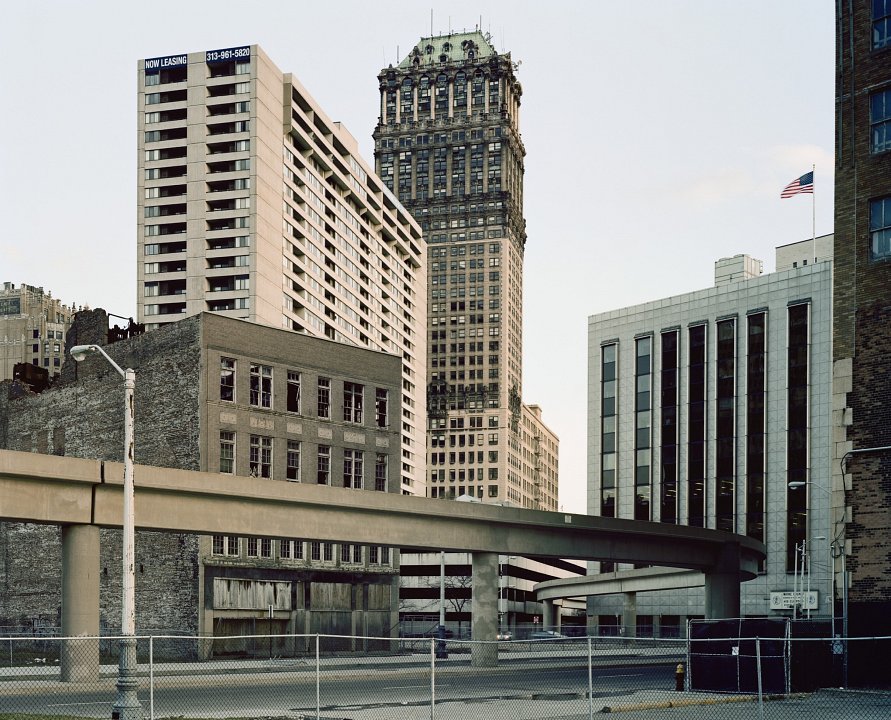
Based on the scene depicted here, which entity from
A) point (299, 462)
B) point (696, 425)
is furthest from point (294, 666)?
point (696, 425)

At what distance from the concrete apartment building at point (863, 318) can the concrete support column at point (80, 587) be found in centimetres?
2522

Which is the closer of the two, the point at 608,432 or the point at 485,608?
the point at 485,608

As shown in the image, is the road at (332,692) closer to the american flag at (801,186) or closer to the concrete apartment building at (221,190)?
A: the american flag at (801,186)

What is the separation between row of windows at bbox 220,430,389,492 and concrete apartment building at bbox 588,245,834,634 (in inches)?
1732

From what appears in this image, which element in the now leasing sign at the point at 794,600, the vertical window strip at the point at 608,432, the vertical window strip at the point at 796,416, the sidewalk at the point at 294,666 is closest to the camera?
the sidewalk at the point at 294,666

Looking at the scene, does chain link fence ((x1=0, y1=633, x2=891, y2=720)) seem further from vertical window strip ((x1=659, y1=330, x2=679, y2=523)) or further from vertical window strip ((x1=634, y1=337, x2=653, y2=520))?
vertical window strip ((x1=634, y1=337, x2=653, y2=520))

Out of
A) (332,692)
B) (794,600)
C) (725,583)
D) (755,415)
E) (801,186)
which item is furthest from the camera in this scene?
(755,415)

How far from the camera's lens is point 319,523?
4728 cm

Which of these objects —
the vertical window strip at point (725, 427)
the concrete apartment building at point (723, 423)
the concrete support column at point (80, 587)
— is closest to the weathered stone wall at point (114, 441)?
the concrete support column at point (80, 587)

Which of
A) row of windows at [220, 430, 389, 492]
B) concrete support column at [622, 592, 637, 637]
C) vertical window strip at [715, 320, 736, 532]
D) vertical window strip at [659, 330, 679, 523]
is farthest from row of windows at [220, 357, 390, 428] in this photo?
vertical window strip at [659, 330, 679, 523]

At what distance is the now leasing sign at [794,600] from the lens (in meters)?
101

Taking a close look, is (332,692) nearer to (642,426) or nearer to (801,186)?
(801,186)

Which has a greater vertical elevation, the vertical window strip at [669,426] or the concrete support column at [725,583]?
the vertical window strip at [669,426]

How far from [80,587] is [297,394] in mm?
30462
